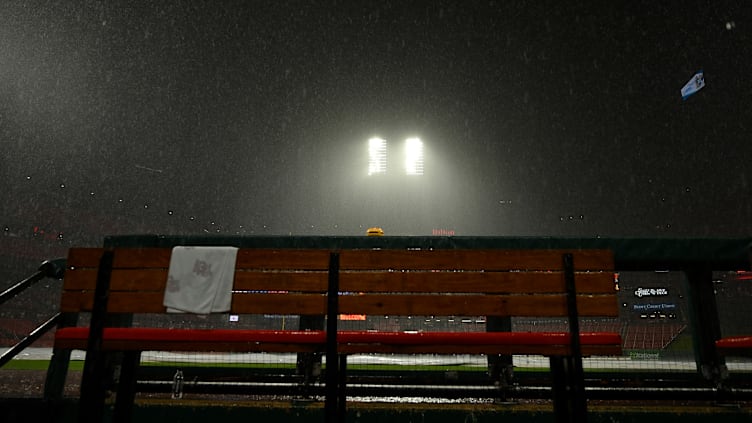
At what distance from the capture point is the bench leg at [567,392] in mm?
2158

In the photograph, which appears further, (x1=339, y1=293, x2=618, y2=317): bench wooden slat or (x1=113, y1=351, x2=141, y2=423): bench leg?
(x1=113, y1=351, x2=141, y2=423): bench leg

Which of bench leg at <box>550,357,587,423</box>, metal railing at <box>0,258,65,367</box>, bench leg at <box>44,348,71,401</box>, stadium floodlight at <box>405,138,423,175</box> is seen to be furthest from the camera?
stadium floodlight at <box>405,138,423,175</box>

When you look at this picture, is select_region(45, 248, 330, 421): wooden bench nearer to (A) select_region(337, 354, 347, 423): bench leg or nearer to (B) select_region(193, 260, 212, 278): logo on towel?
(B) select_region(193, 260, 212, 278): logo on towel

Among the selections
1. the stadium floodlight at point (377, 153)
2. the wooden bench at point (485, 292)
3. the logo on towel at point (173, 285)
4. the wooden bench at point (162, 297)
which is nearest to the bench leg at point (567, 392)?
the wooden bench at point (485, 292)

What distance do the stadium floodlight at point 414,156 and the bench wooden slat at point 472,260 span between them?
57.4 feet

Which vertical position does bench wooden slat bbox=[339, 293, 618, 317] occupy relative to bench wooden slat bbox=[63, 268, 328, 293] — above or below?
below

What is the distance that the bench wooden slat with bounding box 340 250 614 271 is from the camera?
220cm

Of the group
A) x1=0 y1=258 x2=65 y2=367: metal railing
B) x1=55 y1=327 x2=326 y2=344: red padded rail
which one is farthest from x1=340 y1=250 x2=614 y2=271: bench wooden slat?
x1=0 y1=258 x2=65 y2=367: metal railing

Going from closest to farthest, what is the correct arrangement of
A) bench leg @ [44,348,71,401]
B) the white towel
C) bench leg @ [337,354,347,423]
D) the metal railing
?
the white towel, bench leg @ [337,354,347,423], the metal railing, bench leg @ [44,348,71,401]

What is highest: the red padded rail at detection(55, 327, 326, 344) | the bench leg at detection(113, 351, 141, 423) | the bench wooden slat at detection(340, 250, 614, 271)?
the bench wooden slat at detection(340, 250, 614, 271)

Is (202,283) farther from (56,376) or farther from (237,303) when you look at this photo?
(56,376)

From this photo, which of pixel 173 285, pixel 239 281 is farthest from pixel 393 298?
pixel 173 285

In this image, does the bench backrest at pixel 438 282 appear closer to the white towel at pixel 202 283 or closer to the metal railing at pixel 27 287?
the white towel at pixel 202 283

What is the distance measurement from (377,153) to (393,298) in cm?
1721
